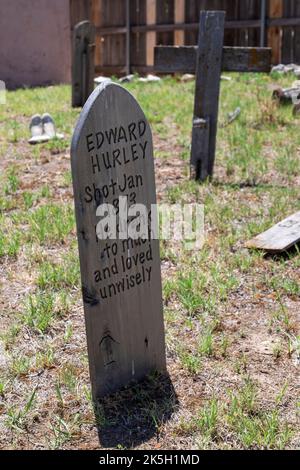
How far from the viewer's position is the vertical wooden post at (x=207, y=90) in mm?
6543

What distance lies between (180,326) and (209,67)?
3357mm

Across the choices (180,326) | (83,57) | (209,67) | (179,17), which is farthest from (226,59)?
(179,17)

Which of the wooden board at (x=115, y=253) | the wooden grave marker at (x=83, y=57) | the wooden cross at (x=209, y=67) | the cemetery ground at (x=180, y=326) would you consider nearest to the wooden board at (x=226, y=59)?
the wooden cross at (x=209, y=67)

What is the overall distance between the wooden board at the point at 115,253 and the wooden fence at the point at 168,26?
1117cm

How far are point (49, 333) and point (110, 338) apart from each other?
775 millimetres

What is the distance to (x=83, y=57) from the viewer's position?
10297mm

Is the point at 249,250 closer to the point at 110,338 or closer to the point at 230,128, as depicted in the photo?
the point at 110,338

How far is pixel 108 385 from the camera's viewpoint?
323 centimetres

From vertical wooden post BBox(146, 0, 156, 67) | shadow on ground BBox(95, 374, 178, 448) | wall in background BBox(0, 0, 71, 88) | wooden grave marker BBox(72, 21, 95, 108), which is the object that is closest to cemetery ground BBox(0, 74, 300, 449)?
shadow on ground BBox(95, 374, 178, 448)

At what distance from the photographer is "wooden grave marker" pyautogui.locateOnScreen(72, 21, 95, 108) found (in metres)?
10.2

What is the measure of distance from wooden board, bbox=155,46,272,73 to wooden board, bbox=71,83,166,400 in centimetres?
371

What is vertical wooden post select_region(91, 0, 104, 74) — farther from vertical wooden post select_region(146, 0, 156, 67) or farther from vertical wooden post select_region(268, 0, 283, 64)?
vertical wooden post select_region(268, 0, 283, 64)

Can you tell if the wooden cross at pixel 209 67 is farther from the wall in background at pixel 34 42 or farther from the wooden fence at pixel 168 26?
the wall in background at pixel 34 42
